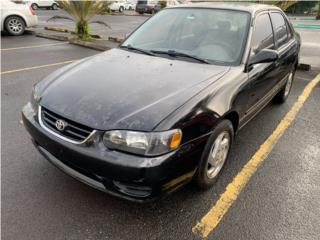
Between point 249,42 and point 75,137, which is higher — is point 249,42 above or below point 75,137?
above

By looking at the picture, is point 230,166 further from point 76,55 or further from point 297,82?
point 76,55

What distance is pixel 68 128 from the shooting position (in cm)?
220

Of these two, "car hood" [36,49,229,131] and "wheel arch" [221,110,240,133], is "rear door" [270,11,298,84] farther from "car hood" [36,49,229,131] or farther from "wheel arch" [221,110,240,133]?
"car hood" [36,49,229,131]

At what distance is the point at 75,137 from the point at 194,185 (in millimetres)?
1125

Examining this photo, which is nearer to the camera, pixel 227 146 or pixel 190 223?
pixel 190 223

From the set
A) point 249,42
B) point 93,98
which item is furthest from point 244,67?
point 93,98

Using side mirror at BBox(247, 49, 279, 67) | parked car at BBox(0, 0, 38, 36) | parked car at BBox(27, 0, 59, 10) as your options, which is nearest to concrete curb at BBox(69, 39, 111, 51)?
parked car at BBox(0, 0, 38, 36)

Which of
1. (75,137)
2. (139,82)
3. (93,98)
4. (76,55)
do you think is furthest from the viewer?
(76,55)

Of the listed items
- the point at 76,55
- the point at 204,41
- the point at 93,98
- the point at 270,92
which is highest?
the point at 204,41

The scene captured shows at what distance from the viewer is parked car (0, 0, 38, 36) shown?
399 inches

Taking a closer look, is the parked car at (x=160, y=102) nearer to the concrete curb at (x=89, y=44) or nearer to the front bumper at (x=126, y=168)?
the front bumper at (x=126, y=168)

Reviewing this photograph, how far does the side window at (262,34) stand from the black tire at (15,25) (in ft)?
31.6

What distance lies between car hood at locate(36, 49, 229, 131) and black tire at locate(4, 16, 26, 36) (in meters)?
8.86

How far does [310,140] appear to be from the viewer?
3.72 metres
